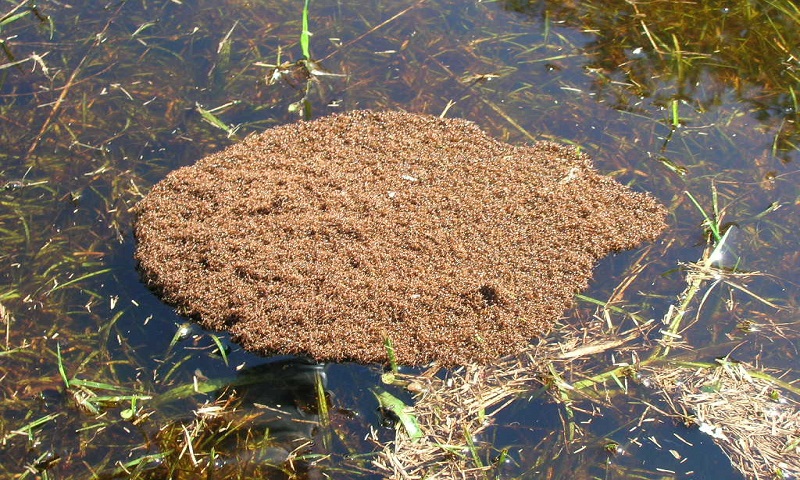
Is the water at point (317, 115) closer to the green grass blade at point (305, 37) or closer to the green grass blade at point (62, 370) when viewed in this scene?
the green grass blade at point (62, 370)

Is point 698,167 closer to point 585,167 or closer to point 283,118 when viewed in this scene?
point 585,167

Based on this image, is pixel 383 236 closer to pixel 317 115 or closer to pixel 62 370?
pixel 317 115

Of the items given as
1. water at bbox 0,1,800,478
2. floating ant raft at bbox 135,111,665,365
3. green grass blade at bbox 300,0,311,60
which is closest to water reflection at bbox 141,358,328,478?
water at bbox 0,1,800,478

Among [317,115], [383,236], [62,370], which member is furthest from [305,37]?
[62,370]

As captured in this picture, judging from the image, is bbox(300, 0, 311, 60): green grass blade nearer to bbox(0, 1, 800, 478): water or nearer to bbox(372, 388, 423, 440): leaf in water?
bbox(0, 1, 800, 478): water

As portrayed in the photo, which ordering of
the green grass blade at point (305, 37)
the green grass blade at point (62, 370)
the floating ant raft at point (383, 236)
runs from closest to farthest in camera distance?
the green grass blade at point (62, 370)
the floating ant raft at point (383, 236)
the green grass blade at point (305, 37)

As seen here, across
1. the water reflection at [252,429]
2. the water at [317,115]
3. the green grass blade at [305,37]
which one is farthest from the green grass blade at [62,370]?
the green grass blade at [305,37]
